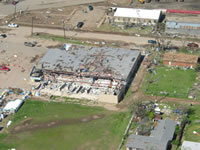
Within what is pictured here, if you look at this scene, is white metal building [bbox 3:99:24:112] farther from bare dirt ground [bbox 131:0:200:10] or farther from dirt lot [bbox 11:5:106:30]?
bare dirt ground [bbox 131:0:200:10]

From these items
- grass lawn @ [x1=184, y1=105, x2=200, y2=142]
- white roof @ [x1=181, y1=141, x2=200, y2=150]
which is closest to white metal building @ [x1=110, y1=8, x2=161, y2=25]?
grass lawn @ [x1=184, y1=105, x2=200, y2=142]

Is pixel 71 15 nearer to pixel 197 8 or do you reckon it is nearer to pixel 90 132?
pixel 197 8

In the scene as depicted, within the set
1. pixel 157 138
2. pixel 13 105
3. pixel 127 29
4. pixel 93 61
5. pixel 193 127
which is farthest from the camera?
pixel 127 29

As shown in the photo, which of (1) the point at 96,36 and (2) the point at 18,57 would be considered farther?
(1) the point at 96,36

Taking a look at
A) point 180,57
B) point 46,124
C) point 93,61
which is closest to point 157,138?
point 46,124

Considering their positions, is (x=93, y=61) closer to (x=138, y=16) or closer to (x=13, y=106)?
(x=13, y=106)

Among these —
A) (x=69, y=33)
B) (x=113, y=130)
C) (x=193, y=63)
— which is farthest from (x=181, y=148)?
(x=69, y=33)
